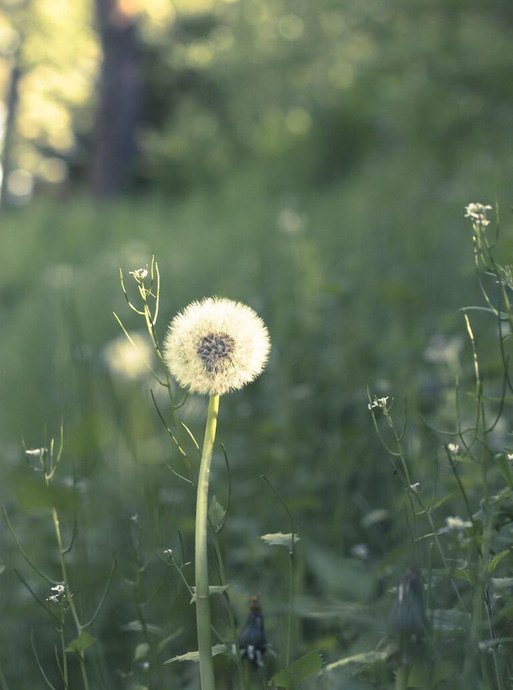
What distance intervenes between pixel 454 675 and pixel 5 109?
19.1 metres

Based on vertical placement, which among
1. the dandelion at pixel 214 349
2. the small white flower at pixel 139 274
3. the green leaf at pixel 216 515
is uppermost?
the small white flower at pixel 139 274

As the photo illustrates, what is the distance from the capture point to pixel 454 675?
3.52ft

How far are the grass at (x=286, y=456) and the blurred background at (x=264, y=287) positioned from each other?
0.01m

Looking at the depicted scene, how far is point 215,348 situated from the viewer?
3.33 feet

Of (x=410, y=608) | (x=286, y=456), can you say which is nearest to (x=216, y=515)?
(x=410, y=608)

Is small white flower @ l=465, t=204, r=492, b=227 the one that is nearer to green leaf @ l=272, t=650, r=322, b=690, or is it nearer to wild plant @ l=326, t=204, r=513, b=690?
wild plant @ l=326, t=204, r=513, b=690

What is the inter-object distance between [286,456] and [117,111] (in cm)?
1135

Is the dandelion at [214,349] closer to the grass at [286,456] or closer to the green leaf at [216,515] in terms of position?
the green leaf at [216,515]

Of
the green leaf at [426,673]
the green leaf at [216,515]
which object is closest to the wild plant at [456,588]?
the green leaf at [426,673]

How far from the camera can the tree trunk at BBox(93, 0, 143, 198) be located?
1203 centimetres

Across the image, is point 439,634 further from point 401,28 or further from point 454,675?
point 401,28

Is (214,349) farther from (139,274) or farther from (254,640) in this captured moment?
(254,640)

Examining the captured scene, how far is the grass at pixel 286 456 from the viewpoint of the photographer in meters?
1.31

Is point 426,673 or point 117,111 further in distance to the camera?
point 117,111
